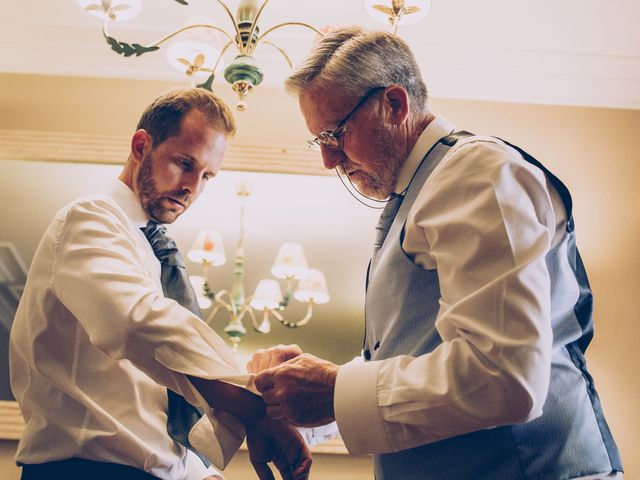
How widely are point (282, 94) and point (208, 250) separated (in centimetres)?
91

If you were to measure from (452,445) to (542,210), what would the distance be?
1.30ft

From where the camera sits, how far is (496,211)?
1036mm

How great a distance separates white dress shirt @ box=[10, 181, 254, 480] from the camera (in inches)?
49.5

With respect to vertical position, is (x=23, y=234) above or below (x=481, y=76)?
below

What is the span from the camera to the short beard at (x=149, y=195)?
5.55 ft

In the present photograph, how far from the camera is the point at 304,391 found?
116cm

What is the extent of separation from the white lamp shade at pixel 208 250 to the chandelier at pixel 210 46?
74 centimetres

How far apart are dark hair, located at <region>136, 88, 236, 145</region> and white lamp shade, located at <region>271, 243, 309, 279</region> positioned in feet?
3.64

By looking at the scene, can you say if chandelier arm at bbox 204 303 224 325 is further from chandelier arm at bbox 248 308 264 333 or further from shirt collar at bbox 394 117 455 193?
shirt collar at bbox 394 117 455 193

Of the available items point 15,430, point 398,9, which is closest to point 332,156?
point 398,9

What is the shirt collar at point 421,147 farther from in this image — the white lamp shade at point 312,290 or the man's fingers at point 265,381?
the white lamp shade at point 312,290

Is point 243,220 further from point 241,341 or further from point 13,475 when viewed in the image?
point 13,475

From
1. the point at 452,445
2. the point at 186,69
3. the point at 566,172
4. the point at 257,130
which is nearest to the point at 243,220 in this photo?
the point at 257,130

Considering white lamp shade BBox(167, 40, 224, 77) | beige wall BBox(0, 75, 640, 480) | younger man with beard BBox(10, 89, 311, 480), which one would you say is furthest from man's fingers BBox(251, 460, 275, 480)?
beige wall BBox(0, 75, 640, 480)
